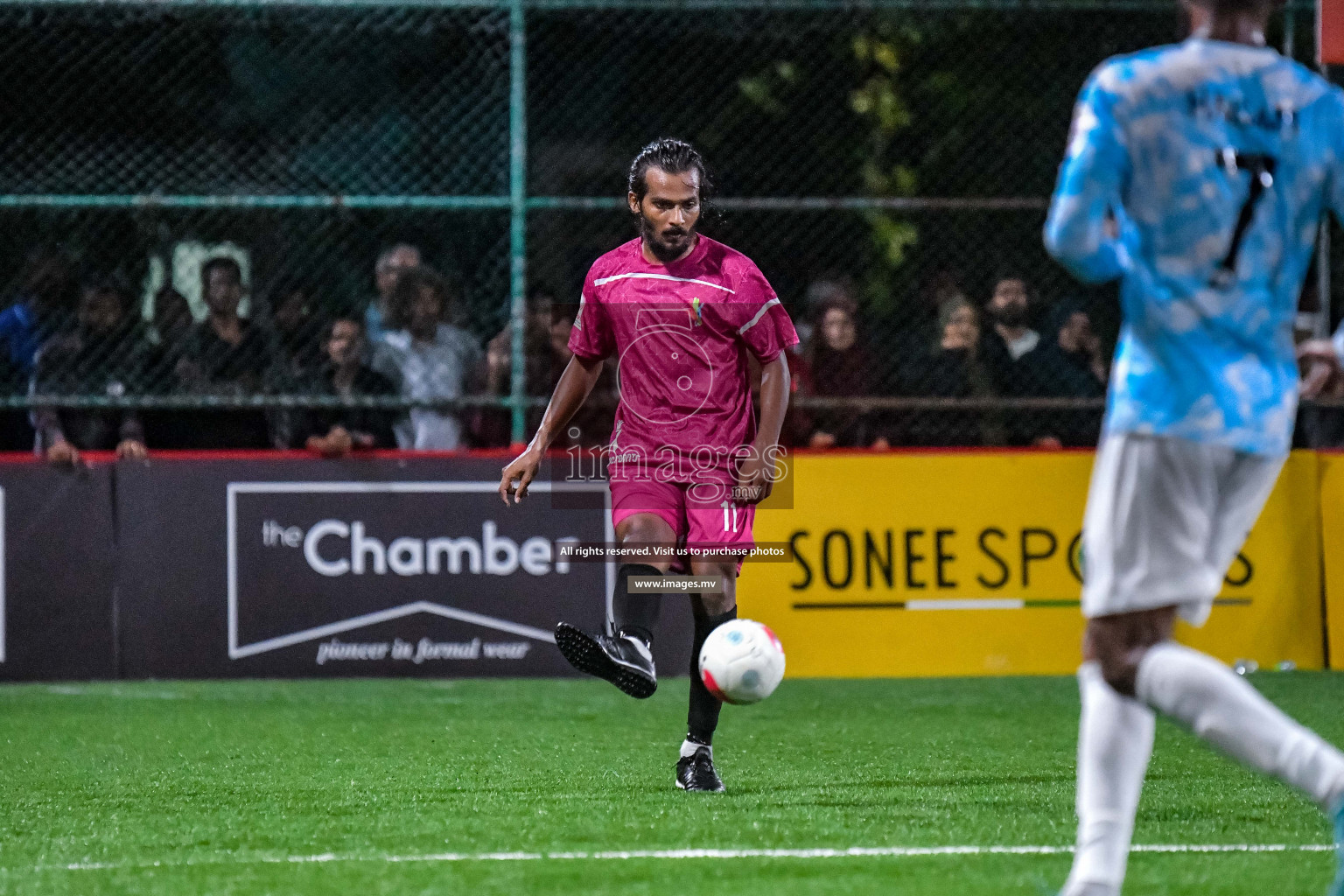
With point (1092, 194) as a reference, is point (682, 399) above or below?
below

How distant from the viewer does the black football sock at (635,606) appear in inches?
226

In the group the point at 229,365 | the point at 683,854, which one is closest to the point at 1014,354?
the point at 229,365

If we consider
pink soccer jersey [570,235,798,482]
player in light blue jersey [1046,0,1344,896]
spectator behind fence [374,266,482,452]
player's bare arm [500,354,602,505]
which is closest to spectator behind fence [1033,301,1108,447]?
spectator behind fence [374,266,482,452]

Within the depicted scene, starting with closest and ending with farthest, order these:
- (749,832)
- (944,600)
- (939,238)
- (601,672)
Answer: (749,832) → (601,672) → (944,600) → (939,238)

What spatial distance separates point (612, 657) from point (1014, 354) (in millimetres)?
5410

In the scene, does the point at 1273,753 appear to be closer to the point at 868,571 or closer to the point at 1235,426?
the point at 1235,426

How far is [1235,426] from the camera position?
3479 mm

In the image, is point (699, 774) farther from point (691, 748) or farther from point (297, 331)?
point (297, 331)

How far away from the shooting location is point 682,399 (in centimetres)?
592

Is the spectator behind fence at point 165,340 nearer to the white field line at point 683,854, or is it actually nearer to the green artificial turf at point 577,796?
the green artificial turf at point 577,796

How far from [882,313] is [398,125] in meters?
3.34

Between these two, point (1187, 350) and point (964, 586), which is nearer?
point (1187, 350)

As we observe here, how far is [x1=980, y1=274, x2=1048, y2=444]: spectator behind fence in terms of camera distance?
1037cm

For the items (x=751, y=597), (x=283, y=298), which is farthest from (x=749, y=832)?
(x=283, y=298)
